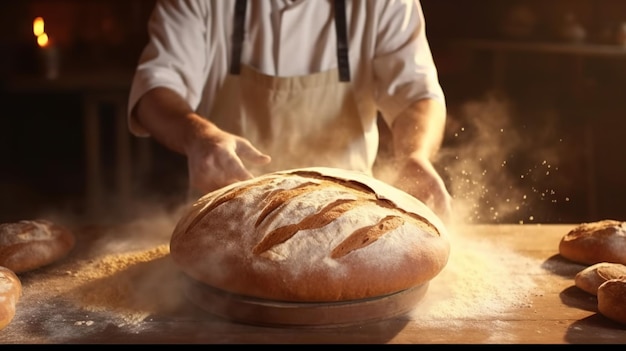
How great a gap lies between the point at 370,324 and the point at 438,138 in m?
1.04

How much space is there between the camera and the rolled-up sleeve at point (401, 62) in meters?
2.47

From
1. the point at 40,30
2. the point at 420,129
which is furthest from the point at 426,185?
the point at 40,30

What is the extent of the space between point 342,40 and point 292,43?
0.58ft

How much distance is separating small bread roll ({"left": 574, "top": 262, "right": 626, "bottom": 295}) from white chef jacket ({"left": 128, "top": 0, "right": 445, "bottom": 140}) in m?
0.94

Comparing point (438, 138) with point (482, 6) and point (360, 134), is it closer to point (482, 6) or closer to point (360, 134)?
point (360, 134)

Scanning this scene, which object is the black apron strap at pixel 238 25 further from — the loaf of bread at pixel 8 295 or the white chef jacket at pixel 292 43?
the loaf of bread at pixel 8 295

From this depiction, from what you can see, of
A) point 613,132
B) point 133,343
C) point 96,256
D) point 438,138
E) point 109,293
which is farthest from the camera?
point 613,132

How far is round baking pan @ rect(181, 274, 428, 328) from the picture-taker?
1.44m

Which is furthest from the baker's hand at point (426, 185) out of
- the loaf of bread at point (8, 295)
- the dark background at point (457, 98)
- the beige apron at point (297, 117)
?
the dark background at point (457, 98)

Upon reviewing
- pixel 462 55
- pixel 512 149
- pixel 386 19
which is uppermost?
pixel 386 19

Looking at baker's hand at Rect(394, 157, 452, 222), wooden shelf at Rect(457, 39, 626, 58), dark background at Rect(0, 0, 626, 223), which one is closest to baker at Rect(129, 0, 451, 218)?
baker's hand at Rect(394, 157, 452, 222)

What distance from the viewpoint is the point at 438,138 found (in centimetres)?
236

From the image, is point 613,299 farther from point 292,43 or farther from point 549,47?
point 549,47

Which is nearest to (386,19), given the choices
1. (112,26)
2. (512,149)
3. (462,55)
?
(512,149)
